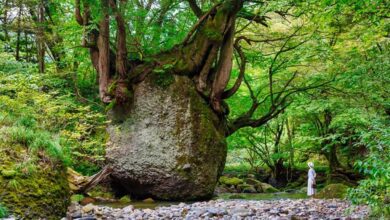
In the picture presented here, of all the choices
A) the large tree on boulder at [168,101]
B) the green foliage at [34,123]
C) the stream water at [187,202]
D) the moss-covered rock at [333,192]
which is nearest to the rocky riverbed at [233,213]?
the green foliage at [34,123]

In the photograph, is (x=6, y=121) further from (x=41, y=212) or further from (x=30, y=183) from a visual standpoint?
(x=41, y=212)

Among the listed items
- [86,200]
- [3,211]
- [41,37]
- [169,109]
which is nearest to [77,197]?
[86,200]

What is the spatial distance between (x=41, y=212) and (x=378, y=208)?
15.0ft

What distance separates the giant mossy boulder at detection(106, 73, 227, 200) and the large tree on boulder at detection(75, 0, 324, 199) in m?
0.03

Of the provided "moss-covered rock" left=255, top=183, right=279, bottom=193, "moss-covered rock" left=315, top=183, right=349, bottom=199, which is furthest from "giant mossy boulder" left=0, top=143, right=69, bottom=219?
"moss-covered rock" left=255, top=183, right=279, bottom=193

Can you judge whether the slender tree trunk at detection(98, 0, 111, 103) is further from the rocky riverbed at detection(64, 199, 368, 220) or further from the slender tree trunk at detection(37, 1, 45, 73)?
the rocky riverbed at detection(64, 199, 368, 220)

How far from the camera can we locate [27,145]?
541 cm

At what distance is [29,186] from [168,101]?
20.3 feet

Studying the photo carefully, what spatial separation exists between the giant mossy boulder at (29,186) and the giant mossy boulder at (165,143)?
4.86 meters

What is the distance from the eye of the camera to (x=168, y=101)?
10.8m

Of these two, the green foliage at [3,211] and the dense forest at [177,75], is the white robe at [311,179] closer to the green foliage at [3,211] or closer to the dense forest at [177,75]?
the dense forest at [177,75]

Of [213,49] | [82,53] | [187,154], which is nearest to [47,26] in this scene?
[82,53]

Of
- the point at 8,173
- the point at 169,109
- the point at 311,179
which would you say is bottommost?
the point at 311,179

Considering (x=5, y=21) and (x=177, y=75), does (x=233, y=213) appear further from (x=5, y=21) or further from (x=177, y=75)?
(x=5, y=21)
